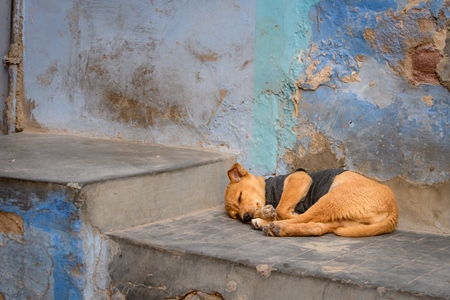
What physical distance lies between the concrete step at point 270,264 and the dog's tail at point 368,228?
0.16 feet

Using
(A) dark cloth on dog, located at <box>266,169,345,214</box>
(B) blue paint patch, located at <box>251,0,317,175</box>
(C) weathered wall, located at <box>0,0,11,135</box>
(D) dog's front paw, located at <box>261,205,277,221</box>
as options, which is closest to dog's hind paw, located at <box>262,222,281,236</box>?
→ (D) dog's front paw, located at <box>261,205,277,221</box>

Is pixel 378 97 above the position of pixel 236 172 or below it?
above

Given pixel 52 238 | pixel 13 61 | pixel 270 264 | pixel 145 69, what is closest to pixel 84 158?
pixel 52 238

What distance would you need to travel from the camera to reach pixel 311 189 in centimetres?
498

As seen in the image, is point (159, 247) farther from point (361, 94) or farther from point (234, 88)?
point (361, 94)

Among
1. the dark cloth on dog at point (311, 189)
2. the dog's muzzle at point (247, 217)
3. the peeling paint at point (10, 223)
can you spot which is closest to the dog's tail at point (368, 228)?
the dark cloth on dog at point (311, 189)

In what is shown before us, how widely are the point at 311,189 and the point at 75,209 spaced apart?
183cm

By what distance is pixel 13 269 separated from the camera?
189 inches

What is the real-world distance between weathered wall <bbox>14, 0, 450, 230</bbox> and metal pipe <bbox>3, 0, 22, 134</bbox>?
0.36ft

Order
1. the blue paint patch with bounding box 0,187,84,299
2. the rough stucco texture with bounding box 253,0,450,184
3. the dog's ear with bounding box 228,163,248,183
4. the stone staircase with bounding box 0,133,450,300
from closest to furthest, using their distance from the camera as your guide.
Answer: the stone staircase with bounding box 0,133,450,300 < the blue paint patch with bounding box 0,187,84,299 < the rough stucco texture with bounding box 253,0,450,184 < the dog's ear with bounding box 228,163,248,183

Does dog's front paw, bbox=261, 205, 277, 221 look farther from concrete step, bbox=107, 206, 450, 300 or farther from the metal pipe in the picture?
the metal pipe

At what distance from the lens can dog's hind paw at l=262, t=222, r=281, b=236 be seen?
4535mm

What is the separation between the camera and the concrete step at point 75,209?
14.6ft

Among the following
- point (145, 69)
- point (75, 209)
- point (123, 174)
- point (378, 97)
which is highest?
point (145, 69)
